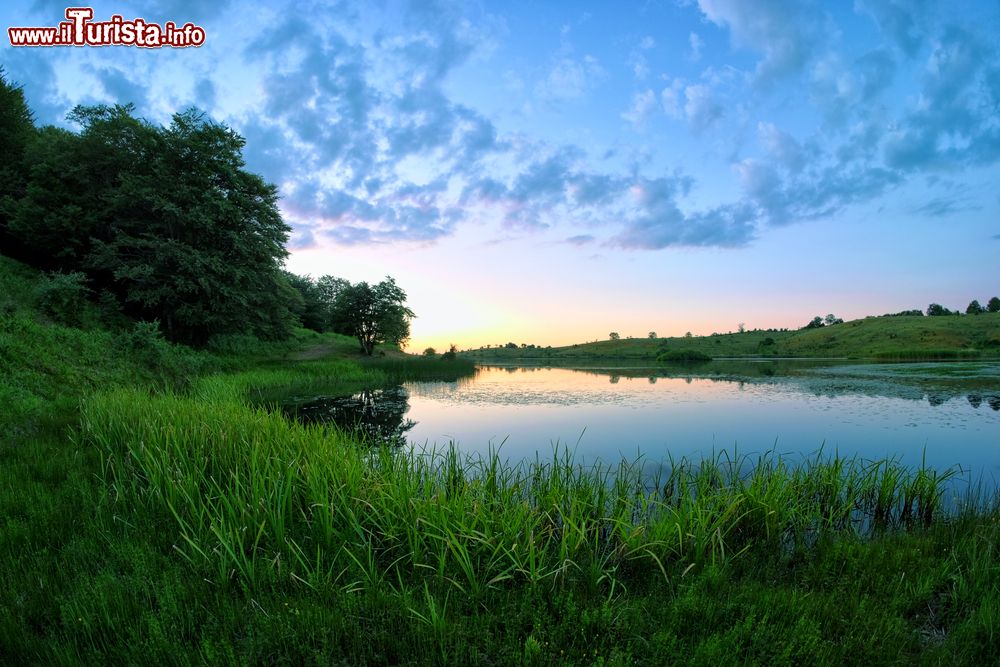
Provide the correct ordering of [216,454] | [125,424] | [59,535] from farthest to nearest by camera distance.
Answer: [125,424] → [216,454] → [59,535]

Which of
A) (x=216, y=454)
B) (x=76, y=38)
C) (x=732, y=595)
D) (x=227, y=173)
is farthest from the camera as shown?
(x=227, y=173)

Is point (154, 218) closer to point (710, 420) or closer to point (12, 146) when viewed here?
point (12, 146)

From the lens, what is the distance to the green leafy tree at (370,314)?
52.4m

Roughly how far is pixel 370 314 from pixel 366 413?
116 feet

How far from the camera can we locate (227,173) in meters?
27.1

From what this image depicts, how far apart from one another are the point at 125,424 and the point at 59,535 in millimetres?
4253

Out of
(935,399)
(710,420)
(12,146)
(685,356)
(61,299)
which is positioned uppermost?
(12,146)

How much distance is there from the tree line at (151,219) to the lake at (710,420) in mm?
10066

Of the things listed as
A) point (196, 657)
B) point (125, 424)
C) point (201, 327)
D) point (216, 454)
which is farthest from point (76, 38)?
point (201, 327)

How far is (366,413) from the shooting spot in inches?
758

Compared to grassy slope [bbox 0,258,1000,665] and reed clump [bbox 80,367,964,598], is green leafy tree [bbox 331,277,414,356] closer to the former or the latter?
reed clump [bbox 80,367,964,598]

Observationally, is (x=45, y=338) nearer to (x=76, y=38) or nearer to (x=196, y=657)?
(x=76, y=38)

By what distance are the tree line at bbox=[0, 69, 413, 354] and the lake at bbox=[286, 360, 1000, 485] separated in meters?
10.1

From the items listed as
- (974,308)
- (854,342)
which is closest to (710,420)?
(854,342)
